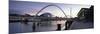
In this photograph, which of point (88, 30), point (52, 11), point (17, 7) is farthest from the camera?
point (88, 30)

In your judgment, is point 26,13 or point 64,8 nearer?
point 26,13

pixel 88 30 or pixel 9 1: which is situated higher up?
pixel 9 1

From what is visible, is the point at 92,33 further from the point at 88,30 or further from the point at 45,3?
the point at 45,3

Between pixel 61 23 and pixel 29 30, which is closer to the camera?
pixel 29 30

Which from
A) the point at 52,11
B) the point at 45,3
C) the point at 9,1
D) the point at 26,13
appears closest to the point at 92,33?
the point at 52,11

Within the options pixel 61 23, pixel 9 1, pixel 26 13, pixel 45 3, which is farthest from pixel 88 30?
pixel 9 1

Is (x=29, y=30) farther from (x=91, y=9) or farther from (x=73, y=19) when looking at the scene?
(x=91, y=9)

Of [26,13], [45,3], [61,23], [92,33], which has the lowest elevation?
[92,33]
